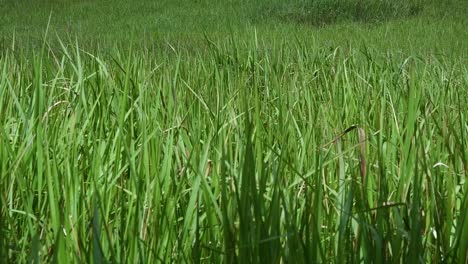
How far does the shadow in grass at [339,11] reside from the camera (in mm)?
5503

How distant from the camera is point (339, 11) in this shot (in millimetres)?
5574

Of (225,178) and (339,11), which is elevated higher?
(339,11)

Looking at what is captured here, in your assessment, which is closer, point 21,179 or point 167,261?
point 167,261

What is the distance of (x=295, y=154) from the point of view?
1062 mm

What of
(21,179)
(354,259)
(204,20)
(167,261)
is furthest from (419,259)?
(204,20)

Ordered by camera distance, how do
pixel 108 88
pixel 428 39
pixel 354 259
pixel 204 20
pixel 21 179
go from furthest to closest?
pixel 204 20 → pixel 428 39 → pixel 108 88 → pixel 21 179 → pixel 354 259

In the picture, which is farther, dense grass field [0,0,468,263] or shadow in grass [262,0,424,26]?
shadow in grass [262,0,424,26]

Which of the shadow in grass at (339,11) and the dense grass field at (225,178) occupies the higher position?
the shadow in grass at (339,11)

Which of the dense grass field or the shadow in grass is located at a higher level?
the shadow in grass

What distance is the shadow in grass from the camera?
217 inches

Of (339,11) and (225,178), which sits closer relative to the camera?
(225,178)

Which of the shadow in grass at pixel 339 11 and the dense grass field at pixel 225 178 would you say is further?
the shadow in grass at pixel 339 11

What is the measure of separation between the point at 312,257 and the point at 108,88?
776 millimetres

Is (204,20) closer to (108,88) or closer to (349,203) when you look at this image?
(108,88)
